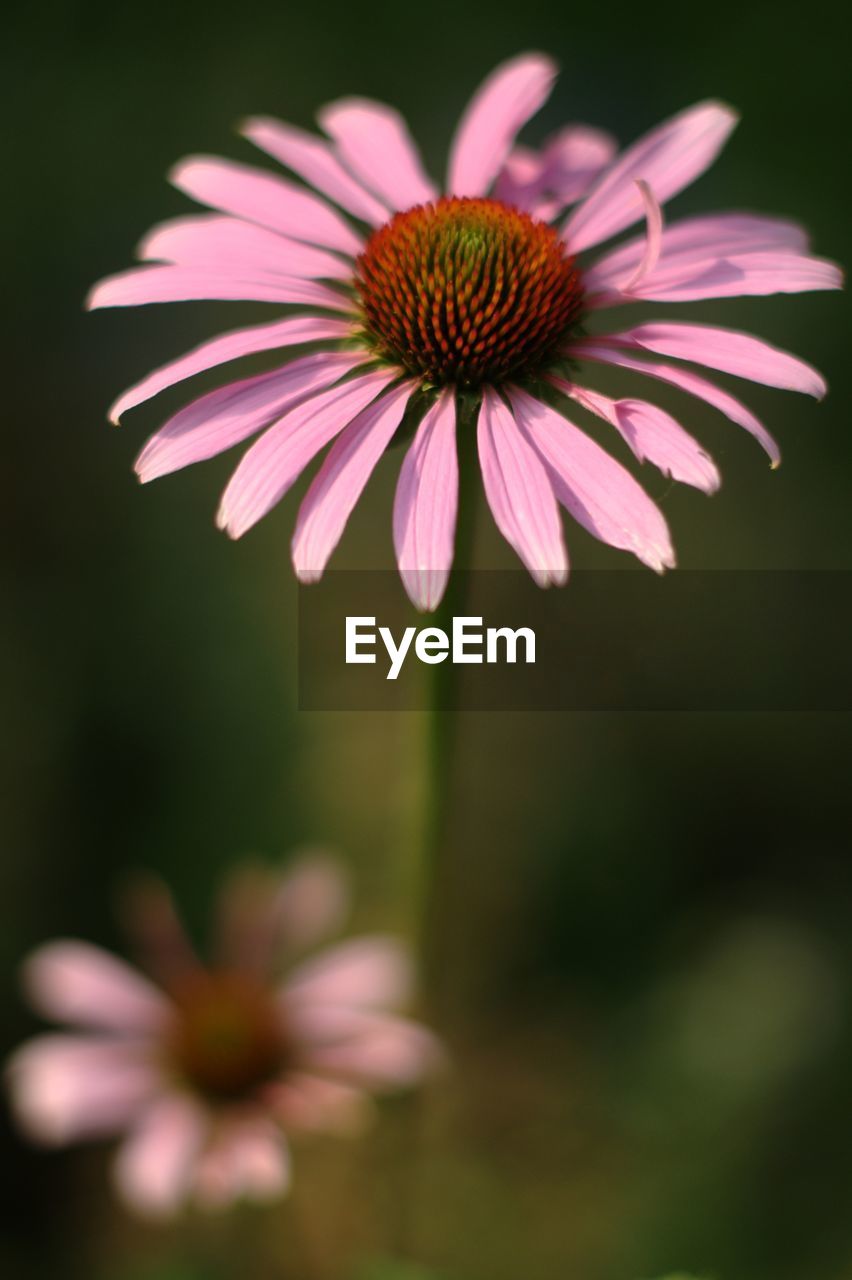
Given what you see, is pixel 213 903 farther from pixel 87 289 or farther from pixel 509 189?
pixel 87 289

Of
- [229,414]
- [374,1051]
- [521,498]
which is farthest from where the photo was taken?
[374,1051]

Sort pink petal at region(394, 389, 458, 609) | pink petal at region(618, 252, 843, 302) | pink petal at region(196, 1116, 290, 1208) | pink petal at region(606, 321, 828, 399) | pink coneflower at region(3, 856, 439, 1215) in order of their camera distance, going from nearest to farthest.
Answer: pink petal at region(394, 389, 458, 609) → pink petal at region(606, 321, 828, 399) → pink petal at region(618, 252, 843, 302) → pink petal at region(196, 1116, 290, 1208) → pink coneflower at region(3, 856, 439, 1215)

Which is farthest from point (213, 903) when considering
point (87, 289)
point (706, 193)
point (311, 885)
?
point (706, 193)

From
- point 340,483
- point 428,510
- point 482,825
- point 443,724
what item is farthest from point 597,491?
point 482,825

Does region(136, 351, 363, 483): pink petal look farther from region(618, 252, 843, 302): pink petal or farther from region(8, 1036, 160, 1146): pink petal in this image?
region(8, 1036, 160, 1146): pink petal

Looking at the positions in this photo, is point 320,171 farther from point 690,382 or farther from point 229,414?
point 690,382

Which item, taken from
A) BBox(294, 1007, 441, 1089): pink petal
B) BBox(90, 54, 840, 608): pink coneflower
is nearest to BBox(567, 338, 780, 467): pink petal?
BBox(90, 54, 840, 608): pink coneflower
